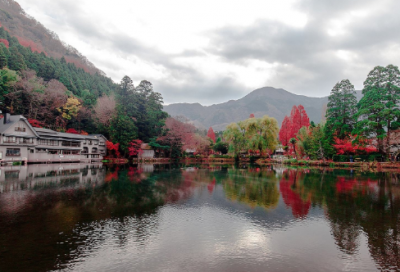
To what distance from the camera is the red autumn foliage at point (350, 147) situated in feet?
117

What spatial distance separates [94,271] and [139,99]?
57.3 m

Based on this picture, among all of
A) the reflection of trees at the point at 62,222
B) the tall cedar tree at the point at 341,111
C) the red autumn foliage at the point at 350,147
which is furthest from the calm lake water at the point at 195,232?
the tall cedar tree at the point at 341,111

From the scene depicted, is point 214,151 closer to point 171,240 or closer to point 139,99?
point 139,99

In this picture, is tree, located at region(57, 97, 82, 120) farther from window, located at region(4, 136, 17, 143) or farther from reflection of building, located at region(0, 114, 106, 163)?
window, located at region(4, 136, 17, 143)

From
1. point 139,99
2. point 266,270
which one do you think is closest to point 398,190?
point 266,270

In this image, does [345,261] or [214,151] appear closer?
[345,261]

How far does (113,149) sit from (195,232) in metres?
45.1

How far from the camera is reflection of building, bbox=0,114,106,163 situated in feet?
111

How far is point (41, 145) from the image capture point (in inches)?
1537

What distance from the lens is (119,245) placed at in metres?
7.09

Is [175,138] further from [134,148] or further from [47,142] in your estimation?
[47,142]

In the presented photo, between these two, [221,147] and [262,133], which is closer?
[262,133]

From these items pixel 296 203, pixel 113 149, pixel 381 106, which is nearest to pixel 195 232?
pixel 296 203

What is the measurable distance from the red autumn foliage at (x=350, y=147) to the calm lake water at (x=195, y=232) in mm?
25271
